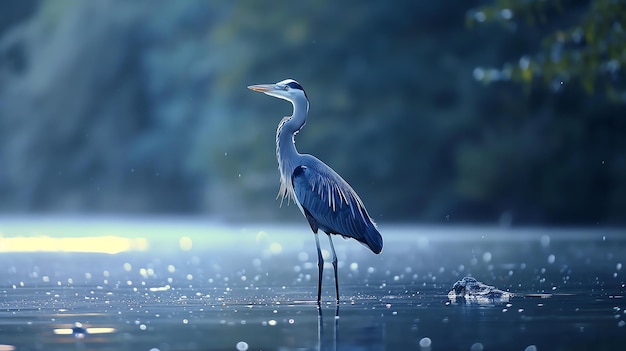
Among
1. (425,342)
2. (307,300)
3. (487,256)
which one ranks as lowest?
(425,342)

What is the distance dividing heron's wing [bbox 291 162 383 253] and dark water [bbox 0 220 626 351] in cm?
46

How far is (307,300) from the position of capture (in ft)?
35.6

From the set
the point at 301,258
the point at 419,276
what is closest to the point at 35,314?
the point at 419,276

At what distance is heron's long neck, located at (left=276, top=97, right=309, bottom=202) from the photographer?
39.0 ft

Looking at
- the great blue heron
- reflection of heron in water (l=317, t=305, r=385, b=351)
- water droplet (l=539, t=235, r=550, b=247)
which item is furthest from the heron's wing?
water droplet (l=539, t=235, r=550, b=247)

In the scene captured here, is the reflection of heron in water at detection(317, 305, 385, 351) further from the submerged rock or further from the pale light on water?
the pale light on water

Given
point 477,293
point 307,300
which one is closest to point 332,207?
point 307,300

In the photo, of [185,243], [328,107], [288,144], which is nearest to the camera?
[288,144]

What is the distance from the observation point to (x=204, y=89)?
4422 cm

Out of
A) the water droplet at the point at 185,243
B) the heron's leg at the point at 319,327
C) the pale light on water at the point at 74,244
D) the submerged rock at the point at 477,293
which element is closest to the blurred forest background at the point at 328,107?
A: the water droplet at the point at 185,243

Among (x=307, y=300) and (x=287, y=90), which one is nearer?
(x=307, y=300)

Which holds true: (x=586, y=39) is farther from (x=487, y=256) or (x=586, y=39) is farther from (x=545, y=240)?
(x=487, y=256)

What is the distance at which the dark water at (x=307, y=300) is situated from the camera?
7988 mm

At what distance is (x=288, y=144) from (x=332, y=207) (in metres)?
0.73
